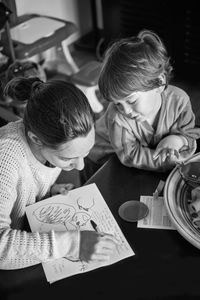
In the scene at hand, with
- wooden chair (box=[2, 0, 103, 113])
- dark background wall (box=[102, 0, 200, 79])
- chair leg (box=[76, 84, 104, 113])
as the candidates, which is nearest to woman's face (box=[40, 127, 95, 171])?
wooden chair (box=[2, 0, 103, 113])

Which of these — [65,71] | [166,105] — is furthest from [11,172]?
[65,71]

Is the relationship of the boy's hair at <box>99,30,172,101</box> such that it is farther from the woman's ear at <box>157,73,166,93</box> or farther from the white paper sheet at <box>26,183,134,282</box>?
the white paper sheet at <box>26,183,134,282</box>

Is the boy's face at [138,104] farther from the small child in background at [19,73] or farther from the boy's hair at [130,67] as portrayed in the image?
the small child in background at [19,73]

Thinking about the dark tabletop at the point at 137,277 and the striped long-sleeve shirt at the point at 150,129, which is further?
the striped long-sleeve shirt at the point at 150,129

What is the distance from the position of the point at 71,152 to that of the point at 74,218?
167mm

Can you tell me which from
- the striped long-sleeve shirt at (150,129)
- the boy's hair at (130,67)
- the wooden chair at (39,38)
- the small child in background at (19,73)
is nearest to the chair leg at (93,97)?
the wooden chair at (39,38)

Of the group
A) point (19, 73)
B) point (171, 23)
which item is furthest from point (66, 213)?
point (171, 23)

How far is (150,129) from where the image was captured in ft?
4.25

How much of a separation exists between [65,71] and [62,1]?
23.3 inches

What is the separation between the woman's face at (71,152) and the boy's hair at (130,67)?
0.19m

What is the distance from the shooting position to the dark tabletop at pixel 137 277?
0.84 metres

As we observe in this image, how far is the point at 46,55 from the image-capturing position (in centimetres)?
309

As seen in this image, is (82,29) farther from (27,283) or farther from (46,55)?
(27,283)

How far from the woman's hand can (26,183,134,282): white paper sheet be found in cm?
1
